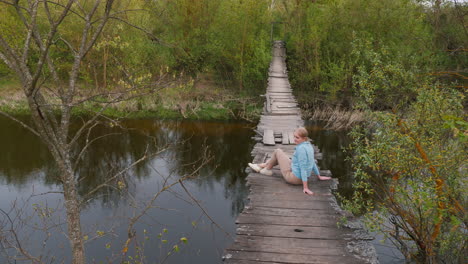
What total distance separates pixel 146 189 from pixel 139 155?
2.26 m

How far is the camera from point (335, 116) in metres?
14.4

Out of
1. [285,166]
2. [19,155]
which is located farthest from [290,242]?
[19,155]

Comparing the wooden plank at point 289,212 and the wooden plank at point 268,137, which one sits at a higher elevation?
the wooden plank at point 268,137

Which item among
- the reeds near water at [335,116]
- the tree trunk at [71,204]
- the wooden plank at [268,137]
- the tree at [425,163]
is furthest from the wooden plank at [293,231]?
the reeds near water at [335,116]

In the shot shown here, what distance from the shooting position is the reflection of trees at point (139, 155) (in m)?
9.44

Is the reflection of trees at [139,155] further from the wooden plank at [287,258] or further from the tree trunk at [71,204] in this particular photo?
the wooden plank at [287,258]

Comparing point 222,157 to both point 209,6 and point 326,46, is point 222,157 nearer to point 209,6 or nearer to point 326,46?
point 326,46

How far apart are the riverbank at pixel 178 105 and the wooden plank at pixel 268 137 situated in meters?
6.63

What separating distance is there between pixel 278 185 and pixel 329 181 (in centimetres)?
82

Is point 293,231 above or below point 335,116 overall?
below

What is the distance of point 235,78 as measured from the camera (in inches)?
723

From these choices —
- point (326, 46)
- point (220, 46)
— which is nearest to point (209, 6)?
point (220, 46)

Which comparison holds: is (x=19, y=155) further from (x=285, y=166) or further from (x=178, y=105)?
(x=285, y=166)

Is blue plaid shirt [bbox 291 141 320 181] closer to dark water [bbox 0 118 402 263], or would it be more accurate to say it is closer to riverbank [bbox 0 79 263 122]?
dark water [bbox 0 118 402 263]
